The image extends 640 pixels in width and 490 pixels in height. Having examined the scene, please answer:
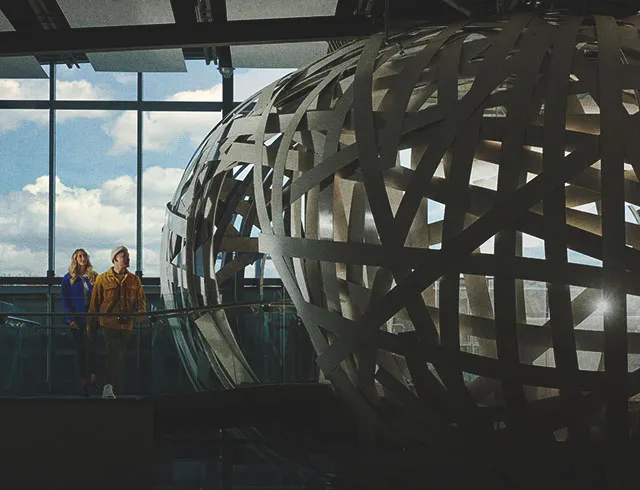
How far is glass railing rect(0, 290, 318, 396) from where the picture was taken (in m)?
5.52

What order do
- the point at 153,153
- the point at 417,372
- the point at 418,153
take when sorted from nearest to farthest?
the point at 417,372 → the point at 418,153 → the point at 153,153

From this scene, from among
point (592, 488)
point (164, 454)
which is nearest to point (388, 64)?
point (592, 488)

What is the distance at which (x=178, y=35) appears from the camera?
8.48 meters

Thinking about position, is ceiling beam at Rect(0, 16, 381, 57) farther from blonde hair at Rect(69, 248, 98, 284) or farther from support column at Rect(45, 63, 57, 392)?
support column at Rect(45, 63, 57, 392)

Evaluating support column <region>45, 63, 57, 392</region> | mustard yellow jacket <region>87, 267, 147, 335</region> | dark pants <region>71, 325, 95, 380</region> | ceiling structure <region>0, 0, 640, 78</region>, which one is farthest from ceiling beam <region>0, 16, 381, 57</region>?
support column <region>45, 63, 57, 392</region>

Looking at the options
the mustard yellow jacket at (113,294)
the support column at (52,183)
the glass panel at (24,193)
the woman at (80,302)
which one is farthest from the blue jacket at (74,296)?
the glass panel at (24,193)

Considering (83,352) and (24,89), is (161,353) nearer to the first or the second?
(83,352)

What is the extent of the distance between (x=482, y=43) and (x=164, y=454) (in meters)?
3.09

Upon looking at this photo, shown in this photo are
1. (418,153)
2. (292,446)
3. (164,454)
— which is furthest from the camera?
(164,454)

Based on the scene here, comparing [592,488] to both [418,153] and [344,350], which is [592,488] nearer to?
[344,350]

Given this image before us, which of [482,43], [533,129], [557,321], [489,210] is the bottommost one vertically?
[557,321]

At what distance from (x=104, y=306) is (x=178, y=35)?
129 inches

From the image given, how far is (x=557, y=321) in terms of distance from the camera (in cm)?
369

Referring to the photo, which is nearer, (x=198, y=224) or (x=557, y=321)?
(x=557, y=321)
